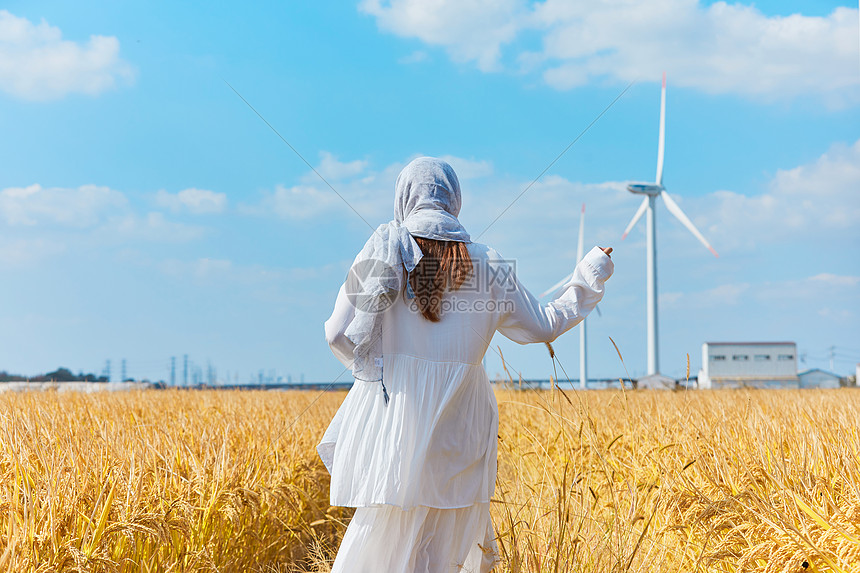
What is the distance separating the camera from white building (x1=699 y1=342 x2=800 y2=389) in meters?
46.0

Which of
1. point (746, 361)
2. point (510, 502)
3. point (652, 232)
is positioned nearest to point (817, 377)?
point (746, 361)

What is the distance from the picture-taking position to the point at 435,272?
10.2ft

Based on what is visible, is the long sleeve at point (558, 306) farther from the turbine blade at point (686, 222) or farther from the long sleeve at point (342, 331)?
the turbine blade at point (686, 222)

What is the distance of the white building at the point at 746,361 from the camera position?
46000 mm

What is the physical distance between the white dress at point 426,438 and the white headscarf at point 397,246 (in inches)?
3.6

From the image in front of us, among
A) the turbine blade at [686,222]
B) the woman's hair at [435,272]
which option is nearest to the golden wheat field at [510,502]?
the woman's hair at [435,272]

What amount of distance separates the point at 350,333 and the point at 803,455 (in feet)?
9.44

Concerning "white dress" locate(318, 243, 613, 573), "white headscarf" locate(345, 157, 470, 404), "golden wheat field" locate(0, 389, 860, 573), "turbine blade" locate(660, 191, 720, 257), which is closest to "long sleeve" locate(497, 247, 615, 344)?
"white dress" locate(318, 243, 613, 573)

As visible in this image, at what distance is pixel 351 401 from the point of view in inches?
128

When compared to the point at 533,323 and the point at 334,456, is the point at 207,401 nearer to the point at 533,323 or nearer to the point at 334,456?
the point at 334,456

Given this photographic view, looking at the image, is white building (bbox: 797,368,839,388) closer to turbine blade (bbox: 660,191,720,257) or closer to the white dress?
turbine blade (bbox: 660,191,720,257)

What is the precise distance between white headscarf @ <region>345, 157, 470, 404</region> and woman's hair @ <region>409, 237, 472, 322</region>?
0.05 m

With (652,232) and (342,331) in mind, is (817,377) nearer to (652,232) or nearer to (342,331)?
(652,232)

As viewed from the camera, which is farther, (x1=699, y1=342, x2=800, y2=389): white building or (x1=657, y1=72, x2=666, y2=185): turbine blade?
(x1=699, y1=342, x2=800, y2=389): white building
